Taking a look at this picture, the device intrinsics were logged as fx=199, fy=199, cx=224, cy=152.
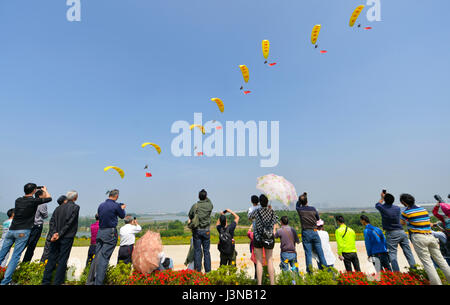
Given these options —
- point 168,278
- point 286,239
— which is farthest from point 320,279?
point 168,278

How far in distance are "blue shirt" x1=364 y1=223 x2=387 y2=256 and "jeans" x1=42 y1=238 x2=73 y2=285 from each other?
332 inches

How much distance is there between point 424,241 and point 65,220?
921cm

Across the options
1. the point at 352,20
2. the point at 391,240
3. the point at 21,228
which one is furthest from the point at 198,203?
the point at 352,20

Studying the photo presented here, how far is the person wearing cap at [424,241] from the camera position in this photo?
187 inches

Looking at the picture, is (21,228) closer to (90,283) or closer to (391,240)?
(90,283)

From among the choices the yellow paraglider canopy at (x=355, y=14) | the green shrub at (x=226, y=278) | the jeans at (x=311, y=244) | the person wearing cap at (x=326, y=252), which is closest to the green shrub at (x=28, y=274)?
→ the green shrub at (x=226, y=278)

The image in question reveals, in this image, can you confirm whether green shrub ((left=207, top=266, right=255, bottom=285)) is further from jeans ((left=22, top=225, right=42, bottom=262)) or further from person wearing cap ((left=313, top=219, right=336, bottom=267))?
jeans ((left=22, top=225, right=42, bottom=262))

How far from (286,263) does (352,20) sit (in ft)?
43.4

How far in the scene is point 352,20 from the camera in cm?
1125

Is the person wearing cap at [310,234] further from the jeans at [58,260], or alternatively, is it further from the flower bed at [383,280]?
the jeans at [58,260]

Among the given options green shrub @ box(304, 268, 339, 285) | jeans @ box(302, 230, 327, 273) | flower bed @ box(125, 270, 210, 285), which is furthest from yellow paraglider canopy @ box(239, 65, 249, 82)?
flower bed @ box(125, 270, 210, 285)

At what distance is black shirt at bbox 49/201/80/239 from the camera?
17.2ft

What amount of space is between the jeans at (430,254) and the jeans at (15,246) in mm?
10411

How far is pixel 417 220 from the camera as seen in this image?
5129 millimetres
